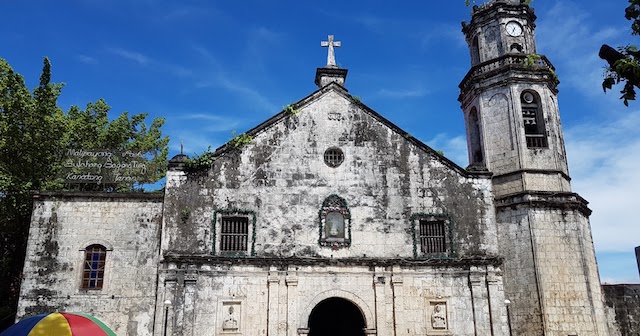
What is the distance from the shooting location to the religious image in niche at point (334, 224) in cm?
1862

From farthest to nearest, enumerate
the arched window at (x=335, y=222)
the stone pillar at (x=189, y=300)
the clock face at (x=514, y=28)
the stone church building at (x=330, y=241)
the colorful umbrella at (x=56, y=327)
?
the clock face at (x=514, y=28)
the arched window at (x=335, y=222)
the stone church building at (x=330, y=241)
the stone pillar at (x=189, y=300)
the colorful umbrella at (x=56, y=327)

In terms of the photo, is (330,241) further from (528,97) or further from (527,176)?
(528,97)

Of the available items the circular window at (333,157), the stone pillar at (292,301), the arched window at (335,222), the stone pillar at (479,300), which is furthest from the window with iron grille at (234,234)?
the stone pillar at (479,300)

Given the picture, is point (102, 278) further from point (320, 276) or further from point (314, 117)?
point (314, 117)

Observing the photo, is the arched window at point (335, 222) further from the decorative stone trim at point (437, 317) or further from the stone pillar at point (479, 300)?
the stone pillar at point (479, 300)

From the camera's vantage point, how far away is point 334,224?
18.7 m

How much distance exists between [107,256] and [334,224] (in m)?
7.40

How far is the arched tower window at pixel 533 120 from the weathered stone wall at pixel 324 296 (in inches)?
215

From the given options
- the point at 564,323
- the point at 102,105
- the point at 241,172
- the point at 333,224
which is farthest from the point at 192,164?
the point at 564,323

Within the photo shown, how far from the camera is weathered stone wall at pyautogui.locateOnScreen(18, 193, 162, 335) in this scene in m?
17.0

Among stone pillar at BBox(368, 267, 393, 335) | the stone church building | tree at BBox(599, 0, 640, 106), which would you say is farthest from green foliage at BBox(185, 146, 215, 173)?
tree at BBox(599, 0, 640, 106)

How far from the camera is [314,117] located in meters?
19.9

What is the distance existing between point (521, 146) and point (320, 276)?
29.1 ft

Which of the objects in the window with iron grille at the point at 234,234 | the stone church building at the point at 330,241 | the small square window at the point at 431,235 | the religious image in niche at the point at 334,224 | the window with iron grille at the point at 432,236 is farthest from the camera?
the window with iron grille at the point at 432,236
